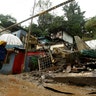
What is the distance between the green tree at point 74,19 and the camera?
36500 mm

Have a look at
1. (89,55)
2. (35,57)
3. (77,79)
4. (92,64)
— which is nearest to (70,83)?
(77,79)

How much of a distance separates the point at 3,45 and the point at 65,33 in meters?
26.7

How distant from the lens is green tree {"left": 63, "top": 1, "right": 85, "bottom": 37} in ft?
120

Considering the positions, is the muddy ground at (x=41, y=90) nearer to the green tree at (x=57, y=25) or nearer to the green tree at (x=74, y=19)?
the green tree at (x=57, y=25)

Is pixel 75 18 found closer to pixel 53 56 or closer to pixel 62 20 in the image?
pixel 62 20

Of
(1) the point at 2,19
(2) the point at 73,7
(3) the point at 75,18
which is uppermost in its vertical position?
(2) the point at 73,7

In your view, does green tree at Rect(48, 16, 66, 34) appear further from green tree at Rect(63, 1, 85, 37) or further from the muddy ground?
the muddy ground

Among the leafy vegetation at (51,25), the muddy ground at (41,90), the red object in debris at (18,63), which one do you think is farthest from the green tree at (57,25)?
the muddy ground at (41,90)

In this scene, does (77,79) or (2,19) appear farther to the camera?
(2,19)

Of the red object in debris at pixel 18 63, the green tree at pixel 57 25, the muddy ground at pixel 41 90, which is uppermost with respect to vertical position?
the green tree at pixel 57 25

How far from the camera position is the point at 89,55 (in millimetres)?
13688

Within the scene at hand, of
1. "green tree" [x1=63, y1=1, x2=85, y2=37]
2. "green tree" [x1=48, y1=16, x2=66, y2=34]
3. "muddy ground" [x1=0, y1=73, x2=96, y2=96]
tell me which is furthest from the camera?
"green tree" [x1=63, y1=1, x2=85, y2=37]

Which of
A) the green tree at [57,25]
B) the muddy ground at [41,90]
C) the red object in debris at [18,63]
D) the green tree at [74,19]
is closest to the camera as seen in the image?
the muddy ground at [41,90]

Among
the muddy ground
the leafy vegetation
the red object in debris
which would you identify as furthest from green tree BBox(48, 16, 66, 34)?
the muddy ground
